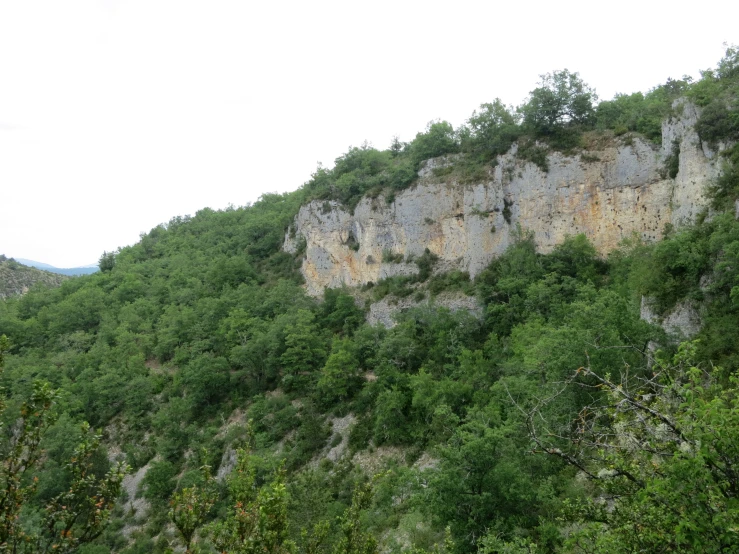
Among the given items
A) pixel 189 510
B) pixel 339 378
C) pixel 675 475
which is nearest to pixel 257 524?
pixel 189 510

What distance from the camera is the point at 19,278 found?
276ft

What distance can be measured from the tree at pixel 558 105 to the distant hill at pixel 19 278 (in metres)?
82.0

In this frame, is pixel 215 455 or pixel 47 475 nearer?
pixel 47 475

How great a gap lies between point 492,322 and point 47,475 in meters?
26.8

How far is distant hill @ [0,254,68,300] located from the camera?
79750 mm

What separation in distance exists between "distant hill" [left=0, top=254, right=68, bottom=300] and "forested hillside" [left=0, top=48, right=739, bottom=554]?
3438 centimetres

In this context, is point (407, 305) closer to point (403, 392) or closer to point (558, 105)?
point (403, 392)

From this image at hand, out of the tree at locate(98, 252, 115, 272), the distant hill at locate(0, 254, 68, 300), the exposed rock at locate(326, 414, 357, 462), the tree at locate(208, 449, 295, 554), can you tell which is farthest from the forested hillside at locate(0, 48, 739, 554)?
the distant hill at locate(0, 254, 68, 300)

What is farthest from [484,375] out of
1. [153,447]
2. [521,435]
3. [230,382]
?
[153,447]

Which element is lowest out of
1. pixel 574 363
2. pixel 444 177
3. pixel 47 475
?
pixel 47 475

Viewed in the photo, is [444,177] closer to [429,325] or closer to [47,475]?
[429,325]

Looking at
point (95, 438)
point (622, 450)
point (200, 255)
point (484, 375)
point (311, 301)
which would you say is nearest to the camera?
point (95, 438)

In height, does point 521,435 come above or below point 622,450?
below

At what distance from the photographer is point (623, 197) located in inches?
1068
